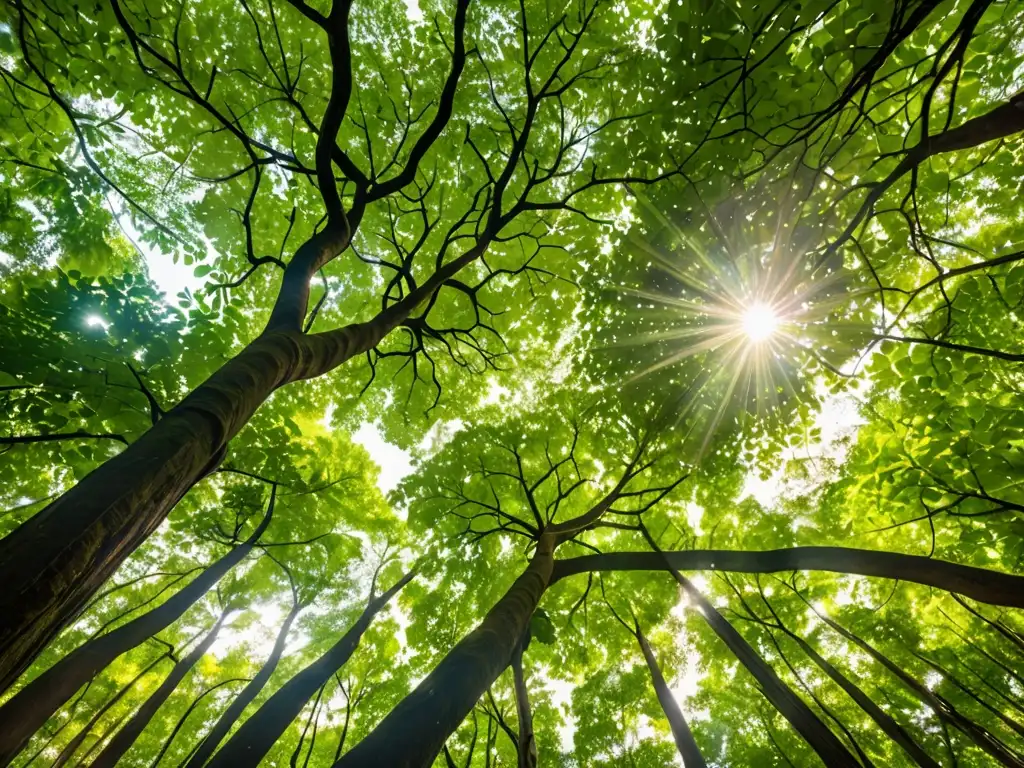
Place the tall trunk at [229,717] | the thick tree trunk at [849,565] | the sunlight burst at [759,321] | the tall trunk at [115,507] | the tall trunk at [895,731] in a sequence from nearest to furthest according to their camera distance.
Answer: the tall trunk at [115,507] → the thick tree trunk at [849,565] → the tall trunk at [895,731] → the sunlight burst at [759,321] → the tall trunk at [229,717]

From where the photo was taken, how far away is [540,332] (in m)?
7.36

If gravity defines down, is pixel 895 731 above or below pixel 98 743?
above

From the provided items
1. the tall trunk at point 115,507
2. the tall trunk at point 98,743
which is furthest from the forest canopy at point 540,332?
the tall trunk at point 98,743

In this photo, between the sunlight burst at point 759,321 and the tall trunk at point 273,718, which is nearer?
the tall trunk at point 273,718

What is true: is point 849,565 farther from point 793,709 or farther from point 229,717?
point 229,717

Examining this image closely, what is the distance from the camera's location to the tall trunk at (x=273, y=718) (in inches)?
151

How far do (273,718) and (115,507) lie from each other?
179 inches

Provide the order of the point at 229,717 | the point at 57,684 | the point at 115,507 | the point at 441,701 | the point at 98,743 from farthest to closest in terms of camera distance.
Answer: the point at 98,743, the point at 229,717, the point at 57,684, the point at 441,701, the point at 115,507

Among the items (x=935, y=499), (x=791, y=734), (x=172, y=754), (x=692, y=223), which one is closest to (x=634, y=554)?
(x=935, y=499)

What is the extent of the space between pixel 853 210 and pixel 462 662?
217 inches

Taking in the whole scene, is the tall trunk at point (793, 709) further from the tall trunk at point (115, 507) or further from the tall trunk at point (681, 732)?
the tall trunk at point (115, 507)

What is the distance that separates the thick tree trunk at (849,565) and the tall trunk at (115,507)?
3676 millimetres

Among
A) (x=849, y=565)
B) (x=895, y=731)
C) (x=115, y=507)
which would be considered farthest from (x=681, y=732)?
(x=115, y=507)

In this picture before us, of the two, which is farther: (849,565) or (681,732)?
(681,732)
